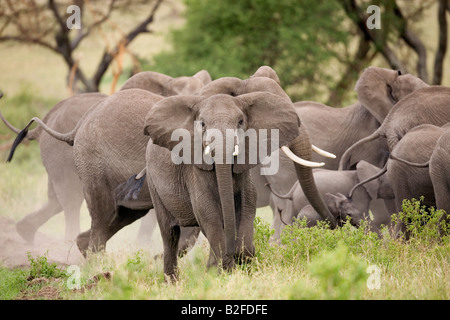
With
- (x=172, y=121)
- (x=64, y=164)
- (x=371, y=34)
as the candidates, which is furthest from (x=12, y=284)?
(x=371, y=34)

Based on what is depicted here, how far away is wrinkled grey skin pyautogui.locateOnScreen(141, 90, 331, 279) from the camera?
20.4 feet

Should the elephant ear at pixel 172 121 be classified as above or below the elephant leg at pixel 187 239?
above

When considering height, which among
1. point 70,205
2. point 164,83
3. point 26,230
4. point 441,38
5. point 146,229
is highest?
point 441,38

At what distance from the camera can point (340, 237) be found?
7102 mm

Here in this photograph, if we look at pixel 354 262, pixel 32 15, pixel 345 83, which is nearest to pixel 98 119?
pixel 354 262

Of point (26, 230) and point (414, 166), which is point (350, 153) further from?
point (26, 230)

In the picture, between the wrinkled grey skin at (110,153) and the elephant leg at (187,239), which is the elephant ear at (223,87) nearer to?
the wrinkled grey skin at (110,153)

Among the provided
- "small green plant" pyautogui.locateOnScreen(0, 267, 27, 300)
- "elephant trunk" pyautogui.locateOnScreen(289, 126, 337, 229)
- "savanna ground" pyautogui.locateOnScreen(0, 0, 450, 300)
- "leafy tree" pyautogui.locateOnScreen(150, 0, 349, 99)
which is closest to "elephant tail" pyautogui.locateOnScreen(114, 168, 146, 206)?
"savanna ground" pyautogui.locateOnScreen(0, 0, 450, 300)

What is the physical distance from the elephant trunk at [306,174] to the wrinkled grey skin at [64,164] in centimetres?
351

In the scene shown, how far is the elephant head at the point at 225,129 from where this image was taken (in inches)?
243

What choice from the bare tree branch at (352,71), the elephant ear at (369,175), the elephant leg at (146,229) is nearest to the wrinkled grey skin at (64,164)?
the elephant leg at (146,229)

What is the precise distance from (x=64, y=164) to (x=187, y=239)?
240 cm

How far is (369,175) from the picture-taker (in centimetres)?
891
